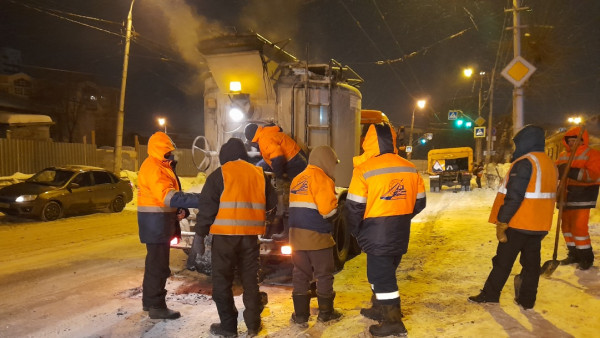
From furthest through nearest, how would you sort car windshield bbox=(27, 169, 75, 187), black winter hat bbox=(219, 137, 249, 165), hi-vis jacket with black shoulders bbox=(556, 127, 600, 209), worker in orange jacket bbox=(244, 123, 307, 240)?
car windshield bbox=(27, 169, 75, 187)
worker in orange jacket bbox=(244, 123, 307, 240)
hi-vis jacket with black shoulders bbox=(556, 127, 600, 209)
black winter hat bbox=(219, 137, 249, 165)

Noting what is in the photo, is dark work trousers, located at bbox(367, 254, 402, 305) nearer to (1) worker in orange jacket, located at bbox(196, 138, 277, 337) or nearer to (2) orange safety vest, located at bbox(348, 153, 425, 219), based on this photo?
(2) orange safety vest, located at bbox(348, 153, 425, 219)

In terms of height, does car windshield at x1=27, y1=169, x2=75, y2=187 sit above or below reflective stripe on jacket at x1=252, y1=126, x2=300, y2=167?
below

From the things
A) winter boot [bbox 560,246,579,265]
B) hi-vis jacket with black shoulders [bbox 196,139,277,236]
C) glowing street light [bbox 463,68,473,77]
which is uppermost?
glowing street light [bbox 463,68,473,77]

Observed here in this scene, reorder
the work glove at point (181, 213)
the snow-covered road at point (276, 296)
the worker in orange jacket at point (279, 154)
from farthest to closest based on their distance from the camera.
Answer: the worker in orange jacket at point (279, 154) → the work glove at point (181, 213) → the snow-covered road at point (276, 296)

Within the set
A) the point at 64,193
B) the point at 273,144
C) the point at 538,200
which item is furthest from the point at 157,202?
the point at 64,193

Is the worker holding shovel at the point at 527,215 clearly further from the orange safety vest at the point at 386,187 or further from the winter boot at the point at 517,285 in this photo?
the orange safety vest at the point at 386,187

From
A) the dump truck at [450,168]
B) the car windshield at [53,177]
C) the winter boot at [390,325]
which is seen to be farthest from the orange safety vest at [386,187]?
the dump truck at [450,168]

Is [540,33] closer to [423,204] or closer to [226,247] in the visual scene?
[423,204]

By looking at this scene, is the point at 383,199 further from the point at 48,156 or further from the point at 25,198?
the point at 48,156

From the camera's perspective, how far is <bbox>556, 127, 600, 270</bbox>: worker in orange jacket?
5.40 m

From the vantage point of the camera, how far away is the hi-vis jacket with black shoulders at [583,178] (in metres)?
5.39

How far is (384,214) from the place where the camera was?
3.71 m

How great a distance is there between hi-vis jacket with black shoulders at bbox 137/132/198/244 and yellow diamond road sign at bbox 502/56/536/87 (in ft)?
24.9

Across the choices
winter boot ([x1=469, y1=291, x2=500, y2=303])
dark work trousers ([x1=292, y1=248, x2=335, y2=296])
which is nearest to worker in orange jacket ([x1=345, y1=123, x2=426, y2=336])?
dark work trousers ([x1=292, y1=248, x2=335, y2=296])
